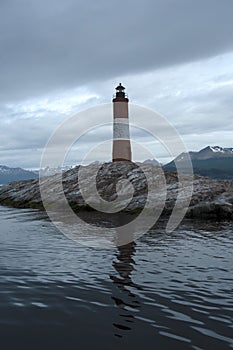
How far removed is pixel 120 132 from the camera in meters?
69.1

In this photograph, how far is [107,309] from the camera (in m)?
12.8

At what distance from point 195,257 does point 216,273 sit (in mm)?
3509

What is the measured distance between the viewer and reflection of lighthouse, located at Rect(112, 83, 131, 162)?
68.9 m

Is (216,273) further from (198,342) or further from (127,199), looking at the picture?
(127,199)

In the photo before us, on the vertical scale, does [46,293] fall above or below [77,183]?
below

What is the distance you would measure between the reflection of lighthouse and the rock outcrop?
6.18 metres

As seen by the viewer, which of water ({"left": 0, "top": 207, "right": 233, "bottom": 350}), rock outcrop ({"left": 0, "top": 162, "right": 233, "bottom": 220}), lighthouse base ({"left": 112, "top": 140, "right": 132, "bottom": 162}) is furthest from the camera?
lighthouse base ({"left": 112, "top": 140, "right": 132, "bottom": 162})

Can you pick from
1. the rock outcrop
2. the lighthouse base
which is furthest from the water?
the lighthouse base

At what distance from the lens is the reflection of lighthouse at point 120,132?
6888 cm

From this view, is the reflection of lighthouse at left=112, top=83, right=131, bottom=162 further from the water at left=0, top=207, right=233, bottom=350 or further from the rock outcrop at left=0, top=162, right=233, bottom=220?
the water at left=0, top=207, right=233, bottom=350

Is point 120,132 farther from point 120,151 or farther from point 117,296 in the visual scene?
point 117,296

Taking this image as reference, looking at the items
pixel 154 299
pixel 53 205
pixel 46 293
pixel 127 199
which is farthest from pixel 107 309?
pixel 53 205

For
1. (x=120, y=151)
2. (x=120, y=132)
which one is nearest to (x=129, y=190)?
(x=120, y=151)

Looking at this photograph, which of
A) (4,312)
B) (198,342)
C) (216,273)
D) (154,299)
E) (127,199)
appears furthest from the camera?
(127,199)
